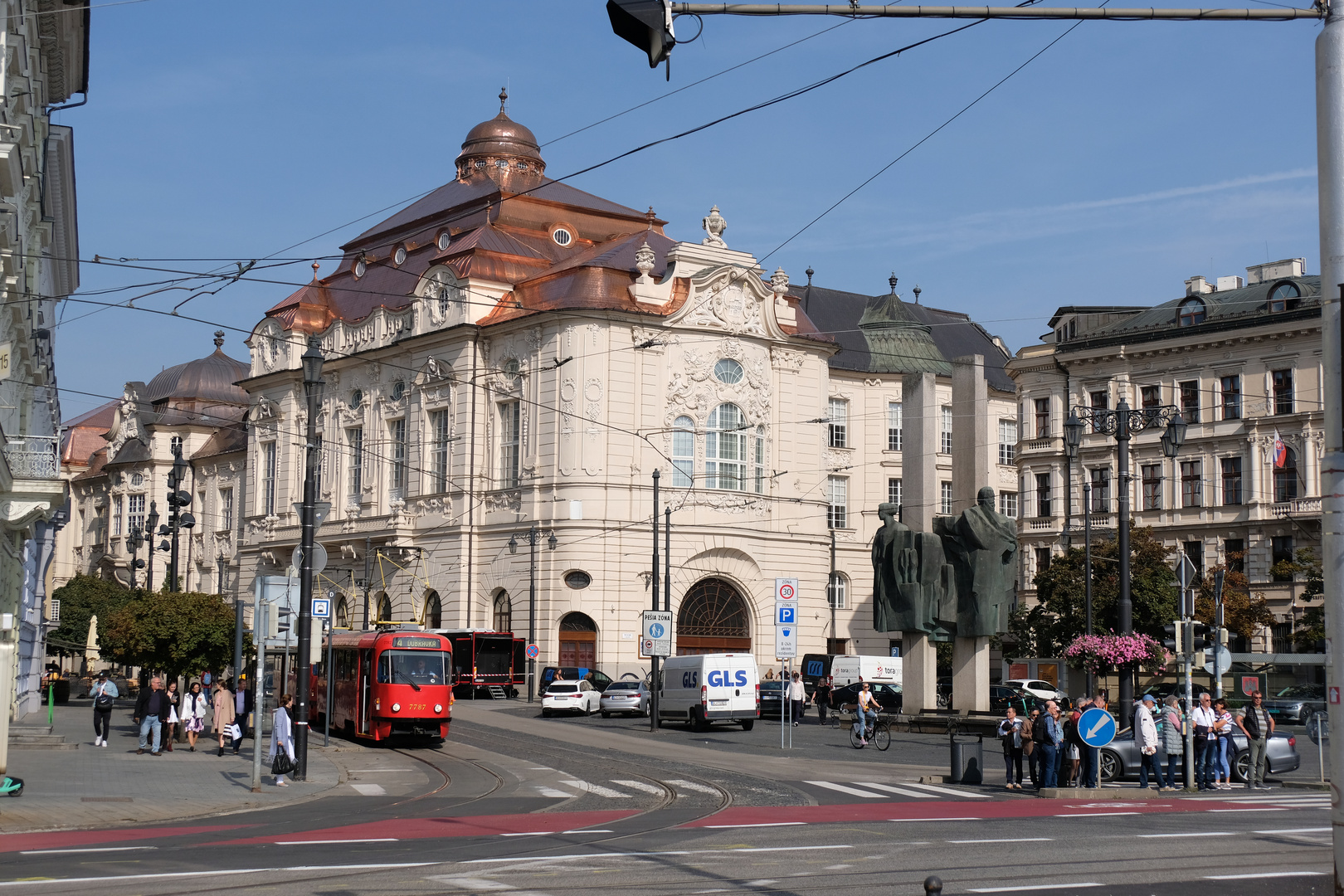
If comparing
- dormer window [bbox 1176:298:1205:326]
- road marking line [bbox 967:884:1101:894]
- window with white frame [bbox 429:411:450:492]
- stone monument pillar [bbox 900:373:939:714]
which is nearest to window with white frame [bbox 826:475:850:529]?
dormer window [bbox 1176:298:1205:326]

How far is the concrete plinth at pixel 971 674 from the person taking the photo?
35219mm

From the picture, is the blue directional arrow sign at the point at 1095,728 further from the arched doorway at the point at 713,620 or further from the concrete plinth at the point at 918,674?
the arched doorway at the point at 713,620

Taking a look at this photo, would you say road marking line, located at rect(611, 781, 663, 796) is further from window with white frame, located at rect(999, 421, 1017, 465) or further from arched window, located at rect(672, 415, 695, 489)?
window with white frame, located at rect(999, 421, 1017, 465)

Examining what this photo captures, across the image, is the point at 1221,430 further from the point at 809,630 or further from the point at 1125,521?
the point at 1125,521

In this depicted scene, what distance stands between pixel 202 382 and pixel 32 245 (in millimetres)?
71064

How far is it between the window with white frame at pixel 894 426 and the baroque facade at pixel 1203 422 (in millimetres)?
5693

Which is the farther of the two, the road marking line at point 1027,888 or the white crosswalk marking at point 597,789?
the white crosswalk marking at point 597,789

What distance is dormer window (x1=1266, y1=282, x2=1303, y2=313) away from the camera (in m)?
62.2

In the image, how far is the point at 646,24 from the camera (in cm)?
935

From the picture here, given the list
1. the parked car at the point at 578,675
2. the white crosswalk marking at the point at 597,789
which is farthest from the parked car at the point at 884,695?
the white crosswalk marking at the point at 597,789

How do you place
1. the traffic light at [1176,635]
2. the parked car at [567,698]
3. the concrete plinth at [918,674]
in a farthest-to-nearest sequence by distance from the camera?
1. the parked car at [567,698]
2. the concrete plinth at [918,674]
3. the traffic light at [1176,635]

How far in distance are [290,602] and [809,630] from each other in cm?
4353

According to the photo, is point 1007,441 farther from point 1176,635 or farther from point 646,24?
point 646,24

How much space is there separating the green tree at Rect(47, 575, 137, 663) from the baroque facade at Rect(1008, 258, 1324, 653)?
45.2m
